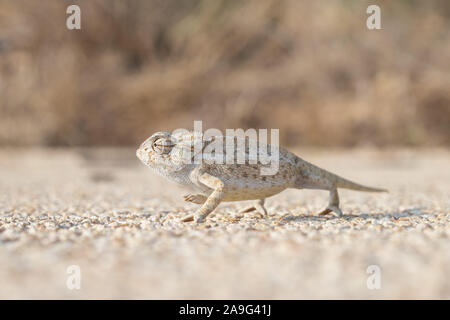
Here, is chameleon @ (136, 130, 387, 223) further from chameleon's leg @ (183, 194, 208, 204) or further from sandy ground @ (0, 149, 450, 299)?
sandy ground @ (0, 149, 450, 299)

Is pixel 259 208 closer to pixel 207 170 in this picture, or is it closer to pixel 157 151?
pixel 207 170

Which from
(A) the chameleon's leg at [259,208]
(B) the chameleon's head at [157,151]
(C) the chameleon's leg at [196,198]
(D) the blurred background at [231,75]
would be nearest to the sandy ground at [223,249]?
(A) the chameleon's leg at [259,208]

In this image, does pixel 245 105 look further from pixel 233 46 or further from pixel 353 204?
pixel 353 204

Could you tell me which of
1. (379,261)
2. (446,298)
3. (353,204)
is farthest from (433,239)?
(353,204)

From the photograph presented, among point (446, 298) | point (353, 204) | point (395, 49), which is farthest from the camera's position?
point (395, 49)

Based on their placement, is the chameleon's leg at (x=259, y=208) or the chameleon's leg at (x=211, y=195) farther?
the chameleon's leg at (x=259, y=208)

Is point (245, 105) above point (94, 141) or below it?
above

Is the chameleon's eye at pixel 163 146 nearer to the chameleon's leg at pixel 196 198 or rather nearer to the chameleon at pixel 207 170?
the chameleon at pixel 207 170
